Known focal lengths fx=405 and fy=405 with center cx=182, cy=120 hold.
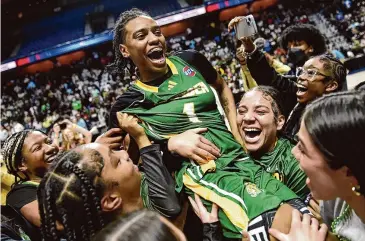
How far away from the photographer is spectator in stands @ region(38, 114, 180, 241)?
162 centimetres

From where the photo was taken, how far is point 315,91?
8.91 feet

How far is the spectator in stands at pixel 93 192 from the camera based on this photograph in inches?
63.7

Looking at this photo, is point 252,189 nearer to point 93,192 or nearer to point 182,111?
point 182,111

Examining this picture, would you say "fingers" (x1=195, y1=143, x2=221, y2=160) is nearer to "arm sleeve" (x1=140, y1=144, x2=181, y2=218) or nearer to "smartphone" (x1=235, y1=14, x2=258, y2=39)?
"arm sleeve" (x1=140, y1=144, x2=181, y2=218)

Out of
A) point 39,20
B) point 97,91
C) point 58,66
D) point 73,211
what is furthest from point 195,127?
point 39,20

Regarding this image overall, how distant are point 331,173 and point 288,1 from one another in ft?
64.5

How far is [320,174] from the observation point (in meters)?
1.43

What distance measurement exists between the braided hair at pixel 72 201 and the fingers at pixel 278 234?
68 cm

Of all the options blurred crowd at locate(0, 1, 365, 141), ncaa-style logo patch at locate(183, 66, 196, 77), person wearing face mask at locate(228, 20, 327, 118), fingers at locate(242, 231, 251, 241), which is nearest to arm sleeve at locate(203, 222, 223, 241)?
fingers at locate(242, 231, 251, 241)

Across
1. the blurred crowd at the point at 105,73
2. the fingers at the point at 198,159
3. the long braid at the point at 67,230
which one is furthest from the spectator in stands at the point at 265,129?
the blurred crowd at the point at 105,73

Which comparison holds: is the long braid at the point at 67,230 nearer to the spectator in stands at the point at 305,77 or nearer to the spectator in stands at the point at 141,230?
the spectator in stands at the point at 141,230

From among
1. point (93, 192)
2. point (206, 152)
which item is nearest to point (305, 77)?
point (206, 152)

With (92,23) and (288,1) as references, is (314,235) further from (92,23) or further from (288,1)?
(92,23)

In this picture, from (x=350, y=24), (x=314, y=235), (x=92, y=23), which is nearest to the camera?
(x=314, y=235)
